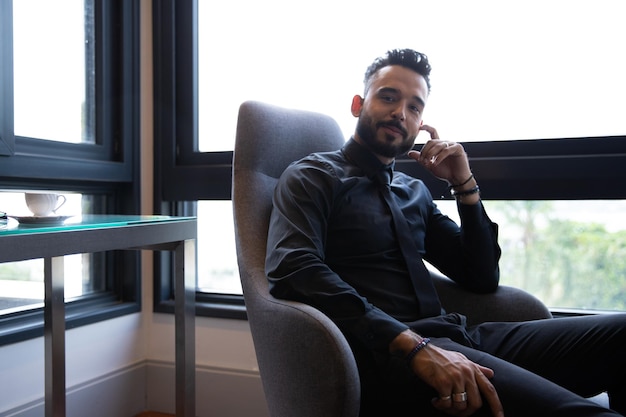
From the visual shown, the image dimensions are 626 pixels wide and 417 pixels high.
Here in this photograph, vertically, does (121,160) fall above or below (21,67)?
below

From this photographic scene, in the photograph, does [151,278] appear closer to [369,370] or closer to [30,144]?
[30,144]

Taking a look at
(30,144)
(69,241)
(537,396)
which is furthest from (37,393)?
(537,396)

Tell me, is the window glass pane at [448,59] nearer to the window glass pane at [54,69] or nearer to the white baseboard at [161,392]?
the window glass pane at [54,69]

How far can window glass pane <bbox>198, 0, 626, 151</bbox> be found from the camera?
5.83 ft

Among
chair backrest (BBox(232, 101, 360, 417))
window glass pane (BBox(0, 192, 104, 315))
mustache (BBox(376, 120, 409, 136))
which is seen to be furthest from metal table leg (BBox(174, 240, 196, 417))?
mustache (BBox(376, 120, 409, 136))

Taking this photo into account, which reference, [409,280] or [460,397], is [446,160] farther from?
[460,397]

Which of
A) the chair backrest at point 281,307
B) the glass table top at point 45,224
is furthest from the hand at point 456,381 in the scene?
the glass table top at point 45,224

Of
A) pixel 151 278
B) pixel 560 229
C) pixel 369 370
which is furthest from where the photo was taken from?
pixel 151 278

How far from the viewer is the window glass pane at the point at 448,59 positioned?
1.78 m

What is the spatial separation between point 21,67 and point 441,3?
1.44m

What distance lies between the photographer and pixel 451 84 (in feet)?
6.25

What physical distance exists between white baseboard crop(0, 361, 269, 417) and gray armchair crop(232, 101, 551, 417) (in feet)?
2.79

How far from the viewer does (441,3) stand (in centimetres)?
191

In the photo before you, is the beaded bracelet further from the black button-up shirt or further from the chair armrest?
the chair armrest
